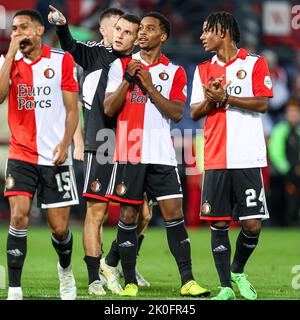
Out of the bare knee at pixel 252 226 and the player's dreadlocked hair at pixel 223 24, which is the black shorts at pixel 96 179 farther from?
the player's dreadlocked hair at pixel 223 24

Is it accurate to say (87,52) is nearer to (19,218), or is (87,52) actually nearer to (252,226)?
(19,218)

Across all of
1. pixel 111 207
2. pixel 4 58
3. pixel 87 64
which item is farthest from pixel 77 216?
pixel 4 58

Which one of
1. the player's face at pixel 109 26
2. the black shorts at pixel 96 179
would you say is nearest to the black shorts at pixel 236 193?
the black shorts at pixel 96 179

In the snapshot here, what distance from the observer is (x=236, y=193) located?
9219mm

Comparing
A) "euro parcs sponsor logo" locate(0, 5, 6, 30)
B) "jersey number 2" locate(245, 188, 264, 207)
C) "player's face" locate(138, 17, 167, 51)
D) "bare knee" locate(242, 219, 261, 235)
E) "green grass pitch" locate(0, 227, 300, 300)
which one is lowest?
"green grass pitch" locate(0, 227, 300, 300)

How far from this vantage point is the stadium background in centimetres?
1886

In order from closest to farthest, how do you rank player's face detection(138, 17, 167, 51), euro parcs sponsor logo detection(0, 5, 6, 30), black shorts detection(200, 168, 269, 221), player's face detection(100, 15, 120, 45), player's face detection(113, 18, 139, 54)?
black shorts detection(200, 168, 269, 221) → player's face detection(138, 17, 167, 51) → player's face detection(113, 18, 139, 54) → player's face detection(100, 15, 120, 45) → euro parcs sponsor logo detection(0, 5, 6, 30)

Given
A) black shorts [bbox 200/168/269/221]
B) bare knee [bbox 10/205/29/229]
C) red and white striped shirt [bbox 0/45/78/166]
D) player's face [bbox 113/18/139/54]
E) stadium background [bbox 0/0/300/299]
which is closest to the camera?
bare knee [bbox 10/205/29/229]

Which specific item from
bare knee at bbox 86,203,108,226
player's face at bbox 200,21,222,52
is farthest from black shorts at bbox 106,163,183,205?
player's face at bbox 200,21,222,52

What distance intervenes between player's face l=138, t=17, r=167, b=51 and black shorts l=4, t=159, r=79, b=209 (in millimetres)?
1406

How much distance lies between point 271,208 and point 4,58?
1151cm

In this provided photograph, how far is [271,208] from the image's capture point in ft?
64.0

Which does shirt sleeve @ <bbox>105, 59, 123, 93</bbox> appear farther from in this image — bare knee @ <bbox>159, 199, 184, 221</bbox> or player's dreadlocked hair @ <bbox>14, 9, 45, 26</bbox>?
bare knee @ <bbox>159, 199, 184, 221</bbox>

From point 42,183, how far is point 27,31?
4.15 feet
